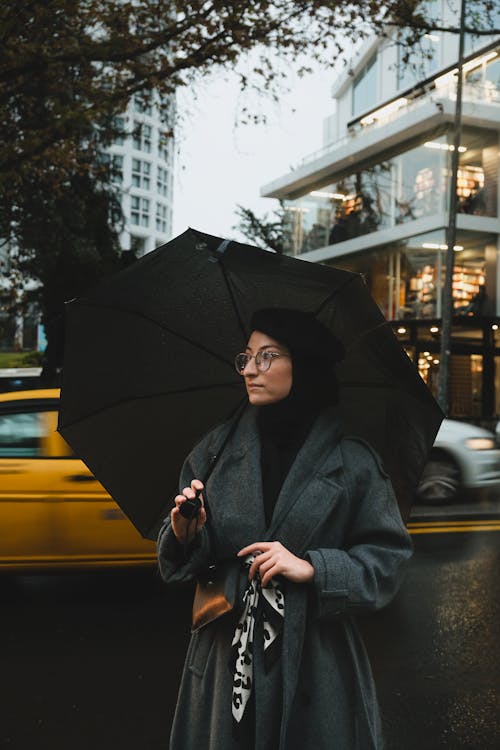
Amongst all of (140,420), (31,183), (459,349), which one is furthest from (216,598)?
(459,349)

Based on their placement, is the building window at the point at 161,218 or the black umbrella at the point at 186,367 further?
the building window at the point at 161,218

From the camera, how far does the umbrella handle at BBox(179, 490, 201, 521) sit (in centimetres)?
173

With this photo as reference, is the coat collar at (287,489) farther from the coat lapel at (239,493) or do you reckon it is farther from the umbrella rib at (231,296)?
the umbrella rib at (231,296)

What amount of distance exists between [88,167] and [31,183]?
2.84m

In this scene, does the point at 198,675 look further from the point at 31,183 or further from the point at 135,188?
the point at 135,188

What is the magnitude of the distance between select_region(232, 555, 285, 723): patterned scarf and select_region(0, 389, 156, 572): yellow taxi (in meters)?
3.56

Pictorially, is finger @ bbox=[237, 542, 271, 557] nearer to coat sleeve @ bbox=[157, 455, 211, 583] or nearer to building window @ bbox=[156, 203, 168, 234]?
coat sleeve @ bbox=[157, 455, 211, 583]

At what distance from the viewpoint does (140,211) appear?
11475cm

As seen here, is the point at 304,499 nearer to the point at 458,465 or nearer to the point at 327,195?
the point at 458,465

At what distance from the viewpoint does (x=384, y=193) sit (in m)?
27.7

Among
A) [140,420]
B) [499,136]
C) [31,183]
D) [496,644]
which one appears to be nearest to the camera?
[140,420]

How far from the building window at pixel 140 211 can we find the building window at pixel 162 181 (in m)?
4.34

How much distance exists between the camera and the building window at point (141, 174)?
113500 millimetres

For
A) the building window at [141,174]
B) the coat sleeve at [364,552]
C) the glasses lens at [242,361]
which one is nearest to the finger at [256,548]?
the coat sleeve at [364,552]
